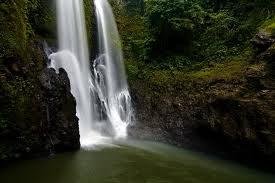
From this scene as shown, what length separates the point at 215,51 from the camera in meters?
15.8

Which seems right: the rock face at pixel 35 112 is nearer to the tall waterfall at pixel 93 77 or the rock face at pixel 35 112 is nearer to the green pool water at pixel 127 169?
the green pool water at pixel 127 169

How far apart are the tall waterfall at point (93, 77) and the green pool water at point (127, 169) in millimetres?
2140

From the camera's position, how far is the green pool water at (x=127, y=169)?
955 centimetres

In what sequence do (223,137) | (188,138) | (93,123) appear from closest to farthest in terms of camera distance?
(223,137) < (188,138) < (93,123)

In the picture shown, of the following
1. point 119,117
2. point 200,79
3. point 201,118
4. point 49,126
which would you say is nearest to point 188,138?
point 201,118

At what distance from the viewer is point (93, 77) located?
1680 centimetres

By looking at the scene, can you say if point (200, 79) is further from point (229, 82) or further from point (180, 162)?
point (180, 162)

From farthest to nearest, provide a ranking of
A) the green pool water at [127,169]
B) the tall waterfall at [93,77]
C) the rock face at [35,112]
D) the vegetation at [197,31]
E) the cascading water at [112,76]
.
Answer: the cascading water at [112,76] < the vegetation at [197,31] < the tall waterfall at [93,77] < the rock face at [35,112] < the green pool water at [127,169]

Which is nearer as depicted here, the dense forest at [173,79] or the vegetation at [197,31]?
the dense forest at [173,79]

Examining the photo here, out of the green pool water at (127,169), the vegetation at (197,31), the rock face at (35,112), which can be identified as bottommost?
the green pool water at (127,169)

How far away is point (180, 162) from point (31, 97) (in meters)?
5.15

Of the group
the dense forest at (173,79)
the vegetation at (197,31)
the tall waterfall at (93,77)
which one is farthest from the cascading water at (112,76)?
the vegetation at (197,31)

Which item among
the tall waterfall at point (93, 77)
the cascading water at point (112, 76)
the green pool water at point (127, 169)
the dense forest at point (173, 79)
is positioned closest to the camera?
the green pool water at point (127, 169)

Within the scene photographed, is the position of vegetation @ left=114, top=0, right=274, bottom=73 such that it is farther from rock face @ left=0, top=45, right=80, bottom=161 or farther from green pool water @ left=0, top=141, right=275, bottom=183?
rock face @ left=0, top=45, right=80, bottom=161
